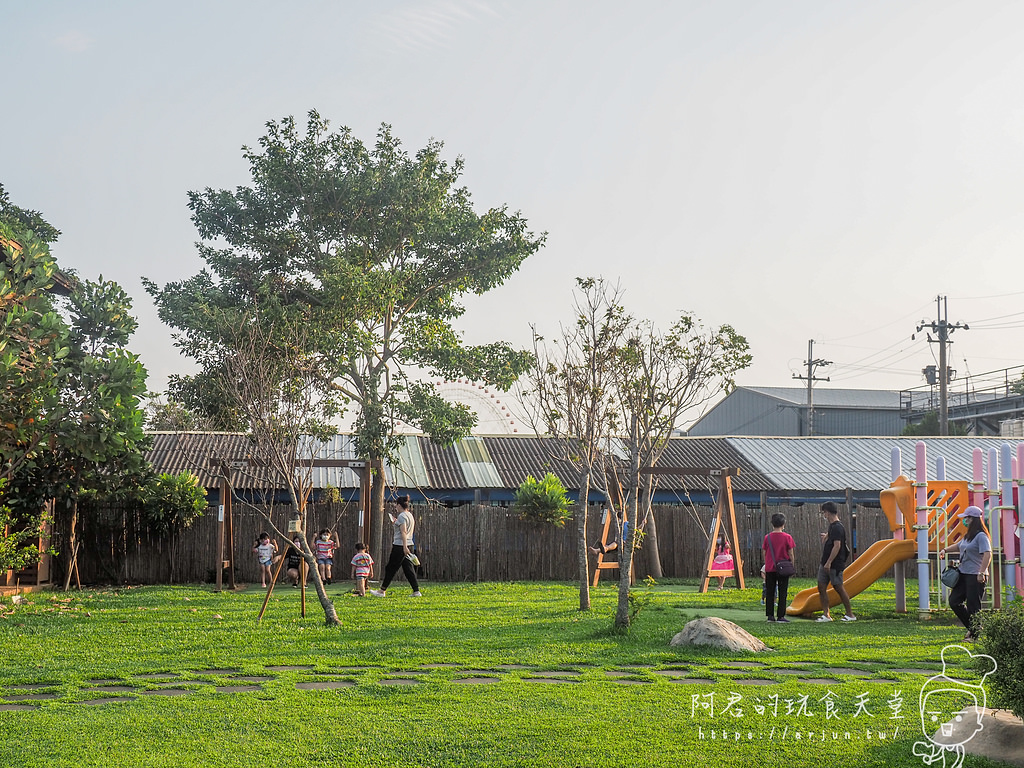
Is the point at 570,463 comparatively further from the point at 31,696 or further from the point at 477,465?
the point at 31,696

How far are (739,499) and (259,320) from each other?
52.1 ft

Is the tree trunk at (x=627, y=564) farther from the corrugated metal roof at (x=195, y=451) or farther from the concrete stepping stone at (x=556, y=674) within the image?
the corrugated metal roof at (x=195, y=451)

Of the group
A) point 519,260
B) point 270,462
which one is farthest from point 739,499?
point 270,462

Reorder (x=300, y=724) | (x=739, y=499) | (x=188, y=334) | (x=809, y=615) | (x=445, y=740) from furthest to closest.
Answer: (x=739, y=499), (x=188, y=334), (x=809, y=615), (x=300, y=724), (x=445, y=740)

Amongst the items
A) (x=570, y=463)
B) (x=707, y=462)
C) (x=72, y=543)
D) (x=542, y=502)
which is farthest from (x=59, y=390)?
(x=707, y=462)

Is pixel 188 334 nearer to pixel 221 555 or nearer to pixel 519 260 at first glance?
pixel 221 555

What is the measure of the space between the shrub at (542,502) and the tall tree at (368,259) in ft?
7.04

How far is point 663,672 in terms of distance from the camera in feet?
28.1

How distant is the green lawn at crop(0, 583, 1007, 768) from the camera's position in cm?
588

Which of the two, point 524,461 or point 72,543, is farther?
point 524,461

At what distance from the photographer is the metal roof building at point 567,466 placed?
2752 cm

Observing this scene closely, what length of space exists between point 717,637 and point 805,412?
4322 cm

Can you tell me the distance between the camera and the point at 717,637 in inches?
383

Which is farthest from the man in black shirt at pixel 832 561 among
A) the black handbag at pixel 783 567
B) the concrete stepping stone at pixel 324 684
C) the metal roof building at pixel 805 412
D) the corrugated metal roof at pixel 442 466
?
the metal roof building at pixel 805 412
